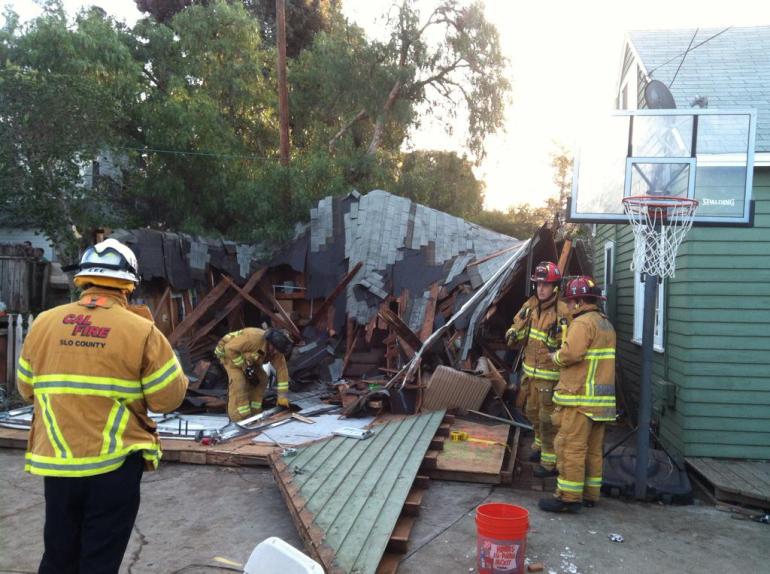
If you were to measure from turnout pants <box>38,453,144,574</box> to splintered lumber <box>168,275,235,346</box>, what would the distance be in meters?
8.77

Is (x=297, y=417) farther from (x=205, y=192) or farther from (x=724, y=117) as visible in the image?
(x=205, y=192)

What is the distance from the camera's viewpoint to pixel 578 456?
211 inches

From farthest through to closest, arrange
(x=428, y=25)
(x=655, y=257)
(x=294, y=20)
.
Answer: (x=294, y=20)
(x=428, y=25)
(x=655, y=257)

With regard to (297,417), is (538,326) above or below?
above

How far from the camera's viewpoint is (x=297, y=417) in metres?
8.12

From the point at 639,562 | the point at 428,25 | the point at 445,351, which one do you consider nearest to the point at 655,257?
the point at 639,562

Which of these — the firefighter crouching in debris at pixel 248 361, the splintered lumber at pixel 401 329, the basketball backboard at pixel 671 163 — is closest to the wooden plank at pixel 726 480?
the basketball backboard at pixel 671 163

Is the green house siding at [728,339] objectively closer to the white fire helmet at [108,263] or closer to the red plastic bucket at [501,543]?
the red plastic bucket at [501,543]

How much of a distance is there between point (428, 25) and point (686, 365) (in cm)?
1747

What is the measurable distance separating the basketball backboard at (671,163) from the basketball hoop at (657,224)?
0.13 metres

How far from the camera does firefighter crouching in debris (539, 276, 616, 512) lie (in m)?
5.36

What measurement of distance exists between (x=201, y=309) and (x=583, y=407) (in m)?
8.64

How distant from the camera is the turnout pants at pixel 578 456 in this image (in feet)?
17.6

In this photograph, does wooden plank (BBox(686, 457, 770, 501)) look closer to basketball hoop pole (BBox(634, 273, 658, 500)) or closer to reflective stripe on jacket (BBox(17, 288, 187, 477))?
basketball hoop pole (BBox(634, 273, 658, 500))
